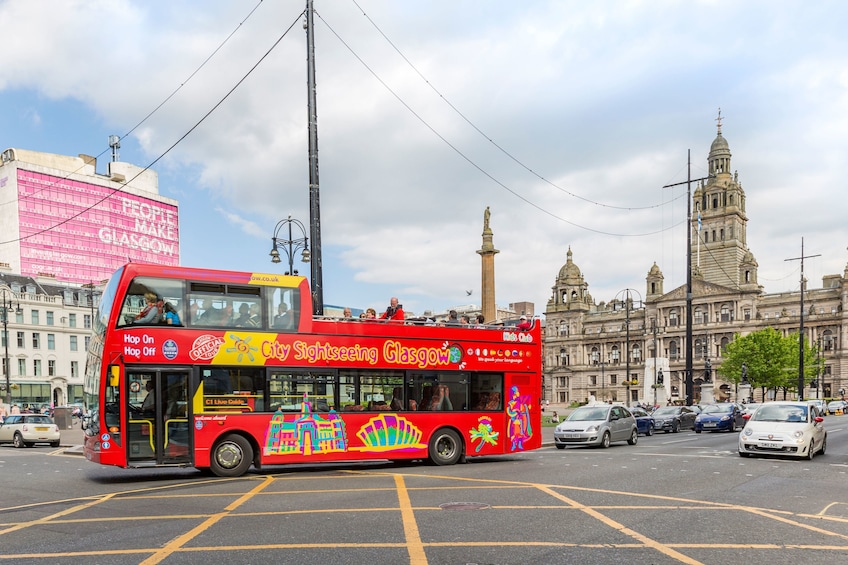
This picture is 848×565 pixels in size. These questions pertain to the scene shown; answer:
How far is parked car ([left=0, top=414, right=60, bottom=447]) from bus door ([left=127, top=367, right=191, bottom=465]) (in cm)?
1777

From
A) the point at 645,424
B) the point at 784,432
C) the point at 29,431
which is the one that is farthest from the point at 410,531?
the point at 645,424

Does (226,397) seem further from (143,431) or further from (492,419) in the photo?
(492,419)

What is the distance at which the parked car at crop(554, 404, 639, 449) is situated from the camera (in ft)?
79.8

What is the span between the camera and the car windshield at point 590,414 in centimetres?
2544

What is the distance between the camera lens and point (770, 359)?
308 ft

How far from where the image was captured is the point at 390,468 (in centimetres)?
1759

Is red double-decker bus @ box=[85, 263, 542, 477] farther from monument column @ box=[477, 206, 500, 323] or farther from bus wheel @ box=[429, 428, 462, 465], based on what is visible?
monument column @ box=[477, 206, 500, 323]

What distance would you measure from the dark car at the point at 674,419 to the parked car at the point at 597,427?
1253cm

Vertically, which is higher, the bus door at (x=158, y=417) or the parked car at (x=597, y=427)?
the bus door at (x=158, y=417)

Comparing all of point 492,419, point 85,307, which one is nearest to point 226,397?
point 492,419

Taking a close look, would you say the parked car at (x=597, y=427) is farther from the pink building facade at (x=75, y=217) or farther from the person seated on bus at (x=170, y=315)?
the pink building facade at (x=75, y=217)

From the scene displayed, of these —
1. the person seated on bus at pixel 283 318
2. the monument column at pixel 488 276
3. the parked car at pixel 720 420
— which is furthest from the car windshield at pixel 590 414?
the monument column at pixel 488 276

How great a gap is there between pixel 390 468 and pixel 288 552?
396 inches

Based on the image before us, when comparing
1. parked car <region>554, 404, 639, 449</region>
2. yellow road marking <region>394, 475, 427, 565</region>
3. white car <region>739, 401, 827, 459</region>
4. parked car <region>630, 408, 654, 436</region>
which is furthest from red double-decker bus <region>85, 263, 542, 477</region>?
parked car <region>630, 408, 654, 436</region>
